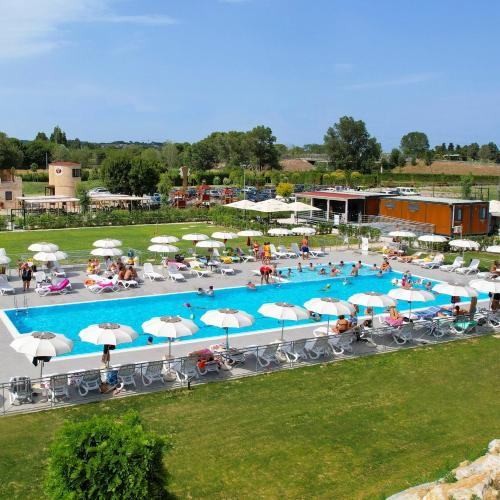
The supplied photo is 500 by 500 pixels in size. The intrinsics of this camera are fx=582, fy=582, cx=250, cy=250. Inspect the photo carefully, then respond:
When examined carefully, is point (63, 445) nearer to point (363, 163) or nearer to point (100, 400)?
point (100, 400)

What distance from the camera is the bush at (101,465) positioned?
255 inches

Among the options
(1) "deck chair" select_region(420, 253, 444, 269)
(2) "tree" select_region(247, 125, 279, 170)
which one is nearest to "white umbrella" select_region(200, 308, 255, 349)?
(1) "deck chair" select_region(420, 253, 444, 269)

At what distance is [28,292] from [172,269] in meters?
6.27

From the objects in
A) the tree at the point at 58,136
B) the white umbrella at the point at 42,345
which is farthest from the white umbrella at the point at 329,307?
the tree at the point at 58,136

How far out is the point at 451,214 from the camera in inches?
1441

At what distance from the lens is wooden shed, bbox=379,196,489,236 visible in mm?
36781

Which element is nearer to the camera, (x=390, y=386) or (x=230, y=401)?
(x=230, y=401)

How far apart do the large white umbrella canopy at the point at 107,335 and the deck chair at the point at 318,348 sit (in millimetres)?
4964

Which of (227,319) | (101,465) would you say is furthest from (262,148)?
(101,465)

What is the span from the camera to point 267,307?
16328 mm

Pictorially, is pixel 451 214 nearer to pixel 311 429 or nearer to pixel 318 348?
pixel 318 348

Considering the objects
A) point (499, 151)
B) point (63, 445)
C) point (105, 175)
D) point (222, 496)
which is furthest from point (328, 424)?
point (499, 151)

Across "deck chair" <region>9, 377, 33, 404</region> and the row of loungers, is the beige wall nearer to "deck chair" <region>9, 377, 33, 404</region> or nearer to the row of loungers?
the row of loungers

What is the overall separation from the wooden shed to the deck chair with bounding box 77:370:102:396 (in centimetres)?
2745
